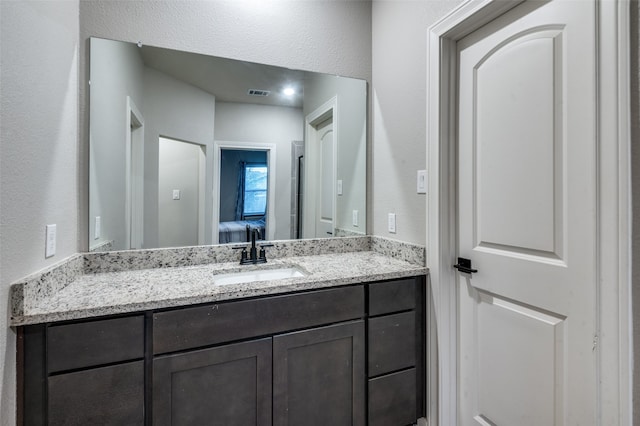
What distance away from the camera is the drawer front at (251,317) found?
1177 millimetres

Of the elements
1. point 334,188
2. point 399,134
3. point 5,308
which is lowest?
point 5,308

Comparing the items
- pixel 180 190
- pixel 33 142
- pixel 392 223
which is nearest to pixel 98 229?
pixel 180 190

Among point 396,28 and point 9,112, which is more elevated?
point 396,28

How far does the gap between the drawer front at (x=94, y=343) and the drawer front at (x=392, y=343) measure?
1.01 metres

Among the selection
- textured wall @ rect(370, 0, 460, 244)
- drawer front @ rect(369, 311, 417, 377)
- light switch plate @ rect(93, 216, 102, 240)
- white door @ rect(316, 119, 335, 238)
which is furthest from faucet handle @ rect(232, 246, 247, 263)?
textured wall @ rect(370, 0, 460, 244)

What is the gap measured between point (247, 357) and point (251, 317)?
0.16m

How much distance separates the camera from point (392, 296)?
159 centimetres

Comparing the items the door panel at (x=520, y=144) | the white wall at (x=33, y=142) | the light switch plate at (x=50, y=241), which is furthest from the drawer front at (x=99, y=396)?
the door panel at (x=520, y=144)

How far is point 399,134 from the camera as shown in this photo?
6.24 ft

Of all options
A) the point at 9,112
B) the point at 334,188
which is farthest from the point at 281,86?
the point at 9,112

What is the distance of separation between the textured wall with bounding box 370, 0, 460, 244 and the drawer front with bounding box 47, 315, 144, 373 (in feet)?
4.65

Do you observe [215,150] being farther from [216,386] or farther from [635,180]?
[635,180]

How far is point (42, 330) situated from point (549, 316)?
182 cm

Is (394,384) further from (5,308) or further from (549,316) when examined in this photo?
(5,308)
